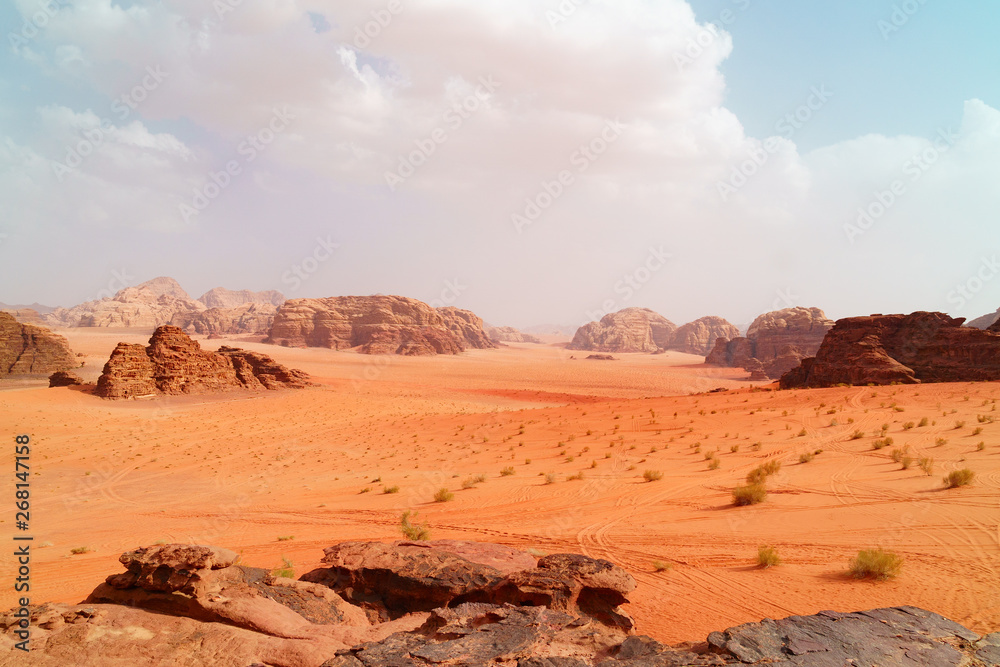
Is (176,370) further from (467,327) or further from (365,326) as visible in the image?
(467,327)

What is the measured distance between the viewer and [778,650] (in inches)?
138

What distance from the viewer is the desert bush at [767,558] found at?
22.4 feet

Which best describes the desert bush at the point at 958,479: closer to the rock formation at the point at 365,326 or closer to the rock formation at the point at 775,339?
the rock formation at the point at 775,339

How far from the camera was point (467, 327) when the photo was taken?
411 feet

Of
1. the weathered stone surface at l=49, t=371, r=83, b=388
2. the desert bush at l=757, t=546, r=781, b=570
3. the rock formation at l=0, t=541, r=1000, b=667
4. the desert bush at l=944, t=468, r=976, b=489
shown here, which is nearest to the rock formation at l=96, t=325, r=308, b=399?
the weathered stone surface at l=49, t=371, r=83, b=388

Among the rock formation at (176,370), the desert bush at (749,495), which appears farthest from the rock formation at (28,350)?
the desert bush at (749,495)

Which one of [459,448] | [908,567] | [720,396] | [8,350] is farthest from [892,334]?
[8,350]

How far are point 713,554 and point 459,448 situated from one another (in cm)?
1258

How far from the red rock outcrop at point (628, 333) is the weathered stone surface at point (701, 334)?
4.52 m

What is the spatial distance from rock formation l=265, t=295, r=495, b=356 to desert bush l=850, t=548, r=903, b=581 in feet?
265

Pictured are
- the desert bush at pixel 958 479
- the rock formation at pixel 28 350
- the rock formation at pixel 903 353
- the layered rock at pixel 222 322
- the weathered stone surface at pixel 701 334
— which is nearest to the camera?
the desert bush at pixel 958 479

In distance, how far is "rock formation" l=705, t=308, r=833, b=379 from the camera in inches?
2697

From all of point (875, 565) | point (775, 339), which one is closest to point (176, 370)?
point (875, 565)

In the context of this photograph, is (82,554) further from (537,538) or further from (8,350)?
(8,350)
